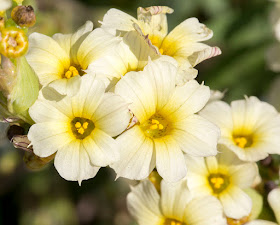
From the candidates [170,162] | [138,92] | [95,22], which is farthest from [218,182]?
[95,22]

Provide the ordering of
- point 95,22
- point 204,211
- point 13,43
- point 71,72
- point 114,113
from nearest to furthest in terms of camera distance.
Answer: point 13,43 → point 114,113 → point 71,72 → point 204,211 → point 95,22

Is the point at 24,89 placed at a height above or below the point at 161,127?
above

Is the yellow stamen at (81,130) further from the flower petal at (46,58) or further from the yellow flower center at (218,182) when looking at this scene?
the yellow flower center at (218,182)

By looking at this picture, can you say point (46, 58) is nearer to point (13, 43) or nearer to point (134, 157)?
point (13, 43)

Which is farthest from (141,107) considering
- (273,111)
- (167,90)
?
(273,111)

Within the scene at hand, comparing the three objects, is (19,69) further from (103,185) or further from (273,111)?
(103,185)

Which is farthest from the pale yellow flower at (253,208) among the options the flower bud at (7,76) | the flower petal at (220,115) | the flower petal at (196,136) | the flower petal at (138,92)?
the flower bud at (7,76)
